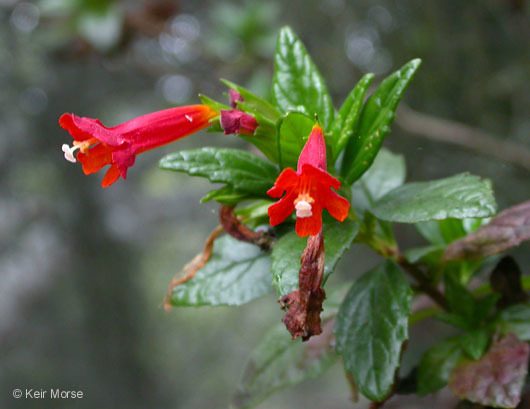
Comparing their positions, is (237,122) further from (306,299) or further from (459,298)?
(459,298)

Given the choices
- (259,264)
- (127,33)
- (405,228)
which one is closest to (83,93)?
(127,33)

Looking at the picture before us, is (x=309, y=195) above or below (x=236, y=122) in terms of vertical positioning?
below

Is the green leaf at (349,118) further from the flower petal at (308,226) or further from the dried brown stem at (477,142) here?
the dried brown stem at (477,142)

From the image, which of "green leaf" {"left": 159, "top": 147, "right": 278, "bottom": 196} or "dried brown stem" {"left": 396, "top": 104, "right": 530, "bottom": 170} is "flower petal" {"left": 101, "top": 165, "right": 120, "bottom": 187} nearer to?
"green leaf" {"left": 159, "top": 147, "right": 278, "bottom": 196}

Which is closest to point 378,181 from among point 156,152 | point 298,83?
point 298,83

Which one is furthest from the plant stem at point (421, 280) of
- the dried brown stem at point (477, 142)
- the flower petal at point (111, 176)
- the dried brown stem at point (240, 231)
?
the dried brown stem at point (477, 142)

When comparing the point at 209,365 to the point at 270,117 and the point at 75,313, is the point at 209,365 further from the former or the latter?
the point at 270,117

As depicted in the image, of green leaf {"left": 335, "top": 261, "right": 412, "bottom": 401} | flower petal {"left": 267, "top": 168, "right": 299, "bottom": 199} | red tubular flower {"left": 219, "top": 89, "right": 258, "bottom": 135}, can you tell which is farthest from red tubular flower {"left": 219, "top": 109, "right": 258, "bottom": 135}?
green leaf {"left": 335, "top": 261, "right": 412, "bottom": 401}
